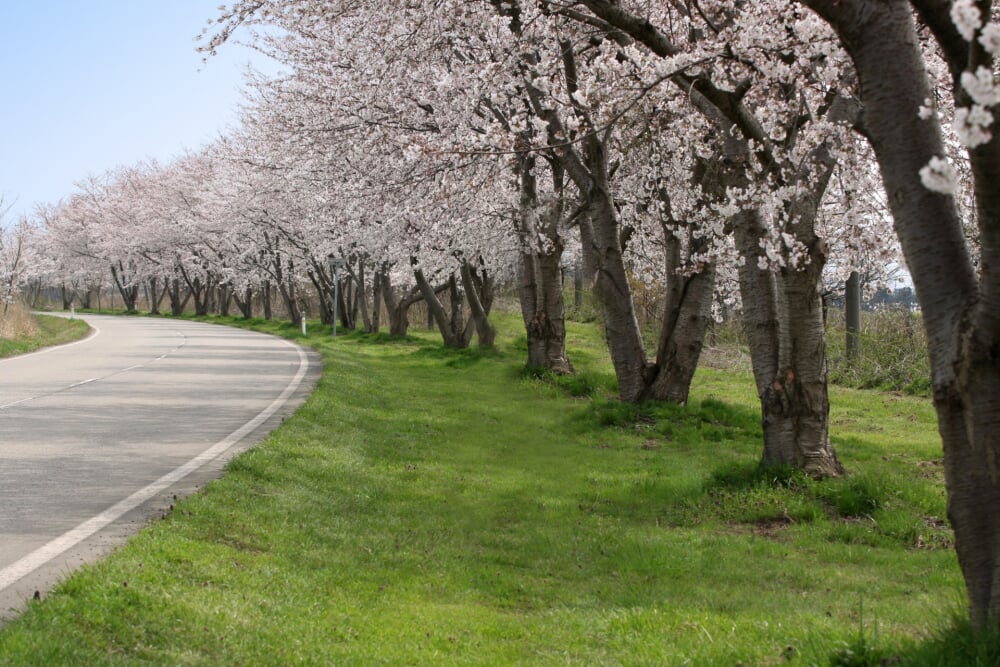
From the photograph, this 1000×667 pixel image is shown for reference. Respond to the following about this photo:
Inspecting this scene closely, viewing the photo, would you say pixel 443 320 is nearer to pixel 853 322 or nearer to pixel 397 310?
pixel 397 310

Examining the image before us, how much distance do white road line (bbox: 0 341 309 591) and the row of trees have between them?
12.2 ft

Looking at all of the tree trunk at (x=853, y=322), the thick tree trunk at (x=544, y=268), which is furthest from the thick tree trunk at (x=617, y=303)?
the tree trunk at (x=853, y=322)

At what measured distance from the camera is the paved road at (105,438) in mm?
6297

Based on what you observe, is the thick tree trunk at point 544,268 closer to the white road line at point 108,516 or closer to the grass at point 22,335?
the white road line at point 108,516

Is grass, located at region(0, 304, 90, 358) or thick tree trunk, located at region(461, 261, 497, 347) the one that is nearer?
grass, located at region(0, 304, 90, 358)

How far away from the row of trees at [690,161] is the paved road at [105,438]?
152 inches

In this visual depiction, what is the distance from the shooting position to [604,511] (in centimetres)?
922

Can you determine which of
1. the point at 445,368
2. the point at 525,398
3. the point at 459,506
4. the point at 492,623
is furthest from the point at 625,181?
the point at 492,623

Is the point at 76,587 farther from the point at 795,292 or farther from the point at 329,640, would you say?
the point at 795,292

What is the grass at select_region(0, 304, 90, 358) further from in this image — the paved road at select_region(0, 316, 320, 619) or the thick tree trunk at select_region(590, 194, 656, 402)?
the thick tree trunk at select_region(590, 194, 656, 402)

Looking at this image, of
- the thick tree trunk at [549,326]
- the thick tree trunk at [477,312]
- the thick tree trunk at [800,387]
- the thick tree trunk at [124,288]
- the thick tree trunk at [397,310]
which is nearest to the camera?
the thick tree trunk at [800,387]

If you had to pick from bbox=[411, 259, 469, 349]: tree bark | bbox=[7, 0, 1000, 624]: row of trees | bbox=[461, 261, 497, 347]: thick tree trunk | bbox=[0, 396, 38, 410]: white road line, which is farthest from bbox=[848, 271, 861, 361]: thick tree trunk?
bbox=[0, 396, 38, 410]: white road line

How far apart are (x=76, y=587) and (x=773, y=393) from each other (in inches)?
275

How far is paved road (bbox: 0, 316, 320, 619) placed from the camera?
6297mm
